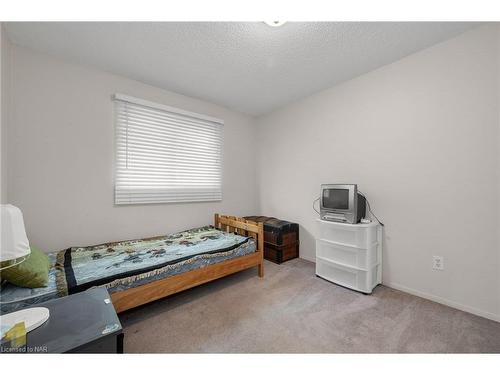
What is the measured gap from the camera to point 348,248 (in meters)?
2.20

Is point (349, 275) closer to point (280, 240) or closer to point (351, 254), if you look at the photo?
point (351, 254)

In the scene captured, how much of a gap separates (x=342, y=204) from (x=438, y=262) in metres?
0.96

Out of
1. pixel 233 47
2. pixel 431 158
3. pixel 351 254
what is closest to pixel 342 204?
pixel 351 254

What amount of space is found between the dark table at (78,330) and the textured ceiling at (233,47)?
2029mm

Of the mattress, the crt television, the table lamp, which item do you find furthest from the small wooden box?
the table lamp

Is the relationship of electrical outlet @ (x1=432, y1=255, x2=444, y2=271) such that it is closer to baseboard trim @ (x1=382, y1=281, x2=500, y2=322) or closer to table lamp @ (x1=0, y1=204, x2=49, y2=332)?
baseboard trim @ (x1=382, y1=281, x2=500, y2=322)

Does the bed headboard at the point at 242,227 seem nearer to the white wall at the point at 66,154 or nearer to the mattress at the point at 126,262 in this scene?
the mattress at the point at 126,262

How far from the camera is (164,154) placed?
8.88ft

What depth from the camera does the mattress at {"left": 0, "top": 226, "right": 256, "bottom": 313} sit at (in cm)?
129

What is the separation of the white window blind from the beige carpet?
1315 mm

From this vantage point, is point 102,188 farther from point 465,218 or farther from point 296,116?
point 465,218

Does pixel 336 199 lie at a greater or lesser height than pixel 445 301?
greater

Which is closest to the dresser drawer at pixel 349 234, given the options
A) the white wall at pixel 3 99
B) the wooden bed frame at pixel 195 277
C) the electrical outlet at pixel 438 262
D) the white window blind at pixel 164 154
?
the electrical outlet at pixel 438 262
